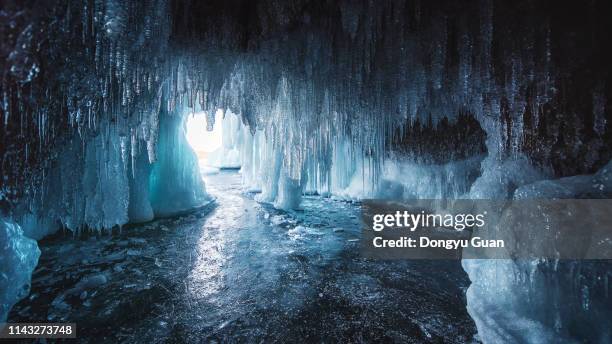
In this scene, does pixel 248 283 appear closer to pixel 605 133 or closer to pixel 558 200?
pixel 558 200

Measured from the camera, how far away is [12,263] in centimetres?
308

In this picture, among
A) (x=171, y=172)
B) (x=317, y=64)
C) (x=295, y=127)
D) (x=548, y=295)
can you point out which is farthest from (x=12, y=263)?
(x=171, y=172)

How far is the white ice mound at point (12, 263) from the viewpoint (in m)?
2.97

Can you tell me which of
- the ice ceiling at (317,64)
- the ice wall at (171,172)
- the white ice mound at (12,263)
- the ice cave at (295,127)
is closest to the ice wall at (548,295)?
the ice cave at (295,127)

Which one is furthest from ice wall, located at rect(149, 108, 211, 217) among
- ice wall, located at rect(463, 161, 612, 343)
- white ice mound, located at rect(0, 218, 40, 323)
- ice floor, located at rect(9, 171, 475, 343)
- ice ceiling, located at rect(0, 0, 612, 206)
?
ice wall, located at rect(463, 161, 612, 343)

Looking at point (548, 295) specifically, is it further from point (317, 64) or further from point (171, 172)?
point (171, 172)

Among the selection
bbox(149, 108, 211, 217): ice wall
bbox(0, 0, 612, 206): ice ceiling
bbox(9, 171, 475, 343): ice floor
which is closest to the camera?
bbox(0, 0, 612, 206): ice ceiling

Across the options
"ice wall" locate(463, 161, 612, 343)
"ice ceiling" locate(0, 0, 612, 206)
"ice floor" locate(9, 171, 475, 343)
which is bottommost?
"ice floor" locate(9, 171, 475, 343)

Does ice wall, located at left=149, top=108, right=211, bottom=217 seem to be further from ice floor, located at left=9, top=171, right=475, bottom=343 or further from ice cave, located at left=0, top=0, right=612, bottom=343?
ice floor, located at left=9, top=171, right=475, bottom=343

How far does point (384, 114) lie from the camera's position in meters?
6.45

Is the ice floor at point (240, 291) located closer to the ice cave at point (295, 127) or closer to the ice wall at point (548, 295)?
the ice cave at point (295, 127)

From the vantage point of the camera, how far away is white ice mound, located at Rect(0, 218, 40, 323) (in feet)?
9.73

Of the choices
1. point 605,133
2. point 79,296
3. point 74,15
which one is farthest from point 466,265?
point 74,15

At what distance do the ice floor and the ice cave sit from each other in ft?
0.10
